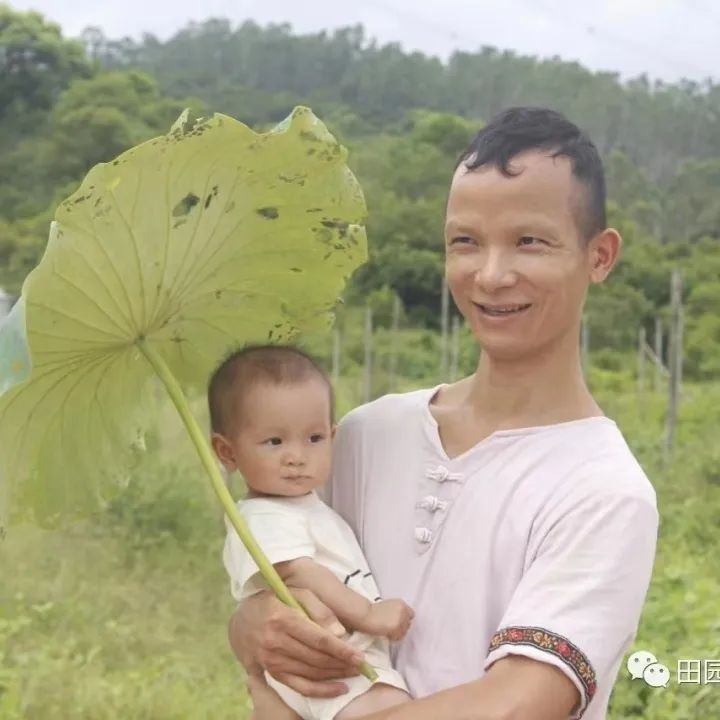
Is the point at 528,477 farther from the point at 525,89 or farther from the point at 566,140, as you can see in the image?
the point at 525,89

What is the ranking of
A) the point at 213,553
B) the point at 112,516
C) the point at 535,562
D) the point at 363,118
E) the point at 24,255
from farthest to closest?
the point at 363,118
the point at 24,255
the point at 112,516
the point at 213,553
the point at 535,562

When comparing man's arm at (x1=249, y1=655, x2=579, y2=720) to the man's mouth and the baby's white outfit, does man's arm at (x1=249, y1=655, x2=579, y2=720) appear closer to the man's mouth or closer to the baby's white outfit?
the baby's white outfit

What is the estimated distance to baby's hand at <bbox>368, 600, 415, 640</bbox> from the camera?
0.94 metres

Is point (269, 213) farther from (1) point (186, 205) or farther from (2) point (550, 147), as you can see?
(2) point (550, 147)

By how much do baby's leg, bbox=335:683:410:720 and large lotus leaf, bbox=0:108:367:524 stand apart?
0.30 m

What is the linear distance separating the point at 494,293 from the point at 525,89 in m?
18.0

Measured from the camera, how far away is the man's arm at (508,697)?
0.83 m

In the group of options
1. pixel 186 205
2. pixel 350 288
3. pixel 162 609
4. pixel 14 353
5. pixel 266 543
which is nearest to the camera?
pixel 14 353

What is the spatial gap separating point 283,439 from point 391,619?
0.19m

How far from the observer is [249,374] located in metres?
1.05

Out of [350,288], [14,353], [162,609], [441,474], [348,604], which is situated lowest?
[350,288]

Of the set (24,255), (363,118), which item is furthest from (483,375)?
(363,118)

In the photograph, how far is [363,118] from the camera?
17.4 m

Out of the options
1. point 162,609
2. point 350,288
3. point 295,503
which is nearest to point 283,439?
point 295,503
